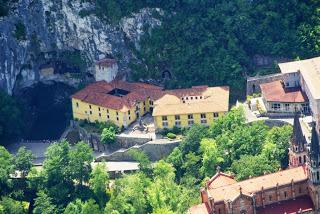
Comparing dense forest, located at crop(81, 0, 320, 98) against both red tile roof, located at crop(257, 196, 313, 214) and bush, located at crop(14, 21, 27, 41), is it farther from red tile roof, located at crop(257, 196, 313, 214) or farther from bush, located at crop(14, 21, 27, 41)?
red tile roof, located at crop(257, 196, 313, 214)

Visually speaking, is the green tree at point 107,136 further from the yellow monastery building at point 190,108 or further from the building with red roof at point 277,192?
the building with red roof at point 277,192

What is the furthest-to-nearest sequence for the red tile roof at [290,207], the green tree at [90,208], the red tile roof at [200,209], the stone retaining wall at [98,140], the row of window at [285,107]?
1. the stone retaining wall at [98,140]
2. the row of window at [285,107]
3. the green tree at [90,208]
4. the red tile roof at [200,209]
5. the red tile roof at [290,207]

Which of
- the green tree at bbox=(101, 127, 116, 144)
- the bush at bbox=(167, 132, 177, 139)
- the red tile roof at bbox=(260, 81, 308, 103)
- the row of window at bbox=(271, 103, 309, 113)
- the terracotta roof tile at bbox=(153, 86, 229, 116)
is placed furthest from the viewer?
the green tree at bbox=(101, 127, 116, 144)

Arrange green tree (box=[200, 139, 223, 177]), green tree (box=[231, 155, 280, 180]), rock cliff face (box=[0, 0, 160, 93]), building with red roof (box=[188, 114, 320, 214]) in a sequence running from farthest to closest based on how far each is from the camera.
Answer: rock cliff face (box=[0, 0, 160, 93])
green tree (box=[200, 139, 223, 177])
green tree (box=[231, 155, 280, 180])
building with red roof (box=[188, 114, 320, 214])

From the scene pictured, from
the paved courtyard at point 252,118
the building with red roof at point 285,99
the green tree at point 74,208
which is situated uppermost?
the building with red roof at point 285,99

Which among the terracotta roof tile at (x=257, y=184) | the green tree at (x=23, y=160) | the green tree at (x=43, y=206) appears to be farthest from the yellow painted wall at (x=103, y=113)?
the terracotta roof tile at (x=257, y=184)

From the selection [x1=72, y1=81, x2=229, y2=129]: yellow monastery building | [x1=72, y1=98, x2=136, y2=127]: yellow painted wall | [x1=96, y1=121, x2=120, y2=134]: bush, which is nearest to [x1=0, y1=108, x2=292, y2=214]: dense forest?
[x1=72, y1=81, x2=229, y2=129]: yellow monastery building
